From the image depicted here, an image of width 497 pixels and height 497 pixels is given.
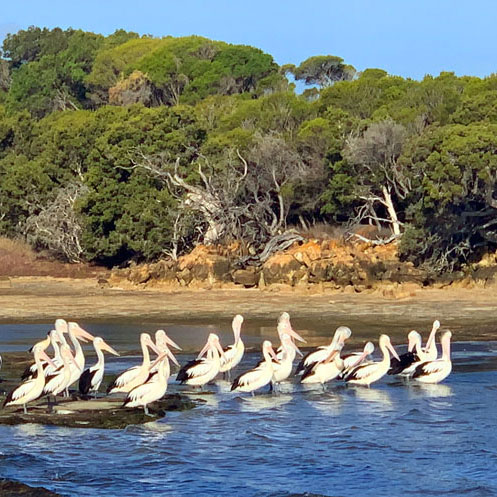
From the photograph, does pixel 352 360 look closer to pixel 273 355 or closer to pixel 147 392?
pixel 273 355

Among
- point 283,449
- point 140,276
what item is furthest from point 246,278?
point 283,449

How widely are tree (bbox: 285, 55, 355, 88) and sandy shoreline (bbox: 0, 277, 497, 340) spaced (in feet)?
149

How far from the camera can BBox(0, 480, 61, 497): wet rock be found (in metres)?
8.67

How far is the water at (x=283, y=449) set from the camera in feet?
30.0

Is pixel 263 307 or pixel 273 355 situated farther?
pixel 263 307

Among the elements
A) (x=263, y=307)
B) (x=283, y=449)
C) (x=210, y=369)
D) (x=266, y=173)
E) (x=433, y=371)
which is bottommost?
(x=283, y=449)

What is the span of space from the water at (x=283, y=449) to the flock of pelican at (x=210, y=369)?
39 cm

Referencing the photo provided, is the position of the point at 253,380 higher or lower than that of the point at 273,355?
lower

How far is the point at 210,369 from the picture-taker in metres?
13.8

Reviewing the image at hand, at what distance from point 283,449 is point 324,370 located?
3.51 meters

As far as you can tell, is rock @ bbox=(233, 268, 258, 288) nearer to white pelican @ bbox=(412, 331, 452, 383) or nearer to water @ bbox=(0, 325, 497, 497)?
white pelican @ bbox=(412, 331, 452, 383)

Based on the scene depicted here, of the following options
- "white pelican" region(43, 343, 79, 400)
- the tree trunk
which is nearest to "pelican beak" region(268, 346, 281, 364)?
"white pelican" region(43, 343, 79, 400)

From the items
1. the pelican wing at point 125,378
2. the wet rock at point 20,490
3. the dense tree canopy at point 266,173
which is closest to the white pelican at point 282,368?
the pelican wing at point 125,378

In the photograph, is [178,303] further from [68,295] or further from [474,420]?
[474,420]
